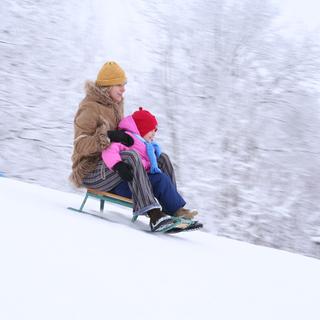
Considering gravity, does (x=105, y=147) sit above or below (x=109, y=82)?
below

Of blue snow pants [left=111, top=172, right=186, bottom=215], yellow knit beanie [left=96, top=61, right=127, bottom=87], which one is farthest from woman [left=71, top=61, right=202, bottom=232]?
blue snow pants [left=111, top=172, right=186, bottom=215]

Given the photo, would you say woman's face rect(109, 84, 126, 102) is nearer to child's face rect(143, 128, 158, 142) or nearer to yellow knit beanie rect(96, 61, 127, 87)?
yellow knit beanie rect(96, 61, 127, 87)

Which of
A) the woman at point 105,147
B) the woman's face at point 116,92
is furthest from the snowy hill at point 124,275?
the woman's face at point 116,92

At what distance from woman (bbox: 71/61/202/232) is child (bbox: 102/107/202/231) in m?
0.05

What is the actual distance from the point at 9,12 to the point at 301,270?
36.0ft

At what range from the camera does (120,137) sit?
15.5 feet

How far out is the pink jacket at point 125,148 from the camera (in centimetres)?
471

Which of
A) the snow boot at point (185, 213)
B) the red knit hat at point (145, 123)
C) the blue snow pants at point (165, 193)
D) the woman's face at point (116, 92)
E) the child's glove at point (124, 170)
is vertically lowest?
the snow boot at point (185, 213)

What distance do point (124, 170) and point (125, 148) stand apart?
8.3 inches

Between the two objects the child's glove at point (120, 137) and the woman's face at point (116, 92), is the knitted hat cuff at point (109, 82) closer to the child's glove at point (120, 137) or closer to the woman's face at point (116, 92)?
the woman's face at point (116, 92)

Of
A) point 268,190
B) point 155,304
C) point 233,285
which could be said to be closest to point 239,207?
point 268,190

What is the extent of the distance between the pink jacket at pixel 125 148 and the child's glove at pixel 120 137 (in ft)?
0.10

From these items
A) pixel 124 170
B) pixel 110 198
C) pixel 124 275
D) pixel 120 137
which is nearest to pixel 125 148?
pixel 120 137

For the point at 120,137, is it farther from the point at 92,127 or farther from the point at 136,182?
the point at 136,182
